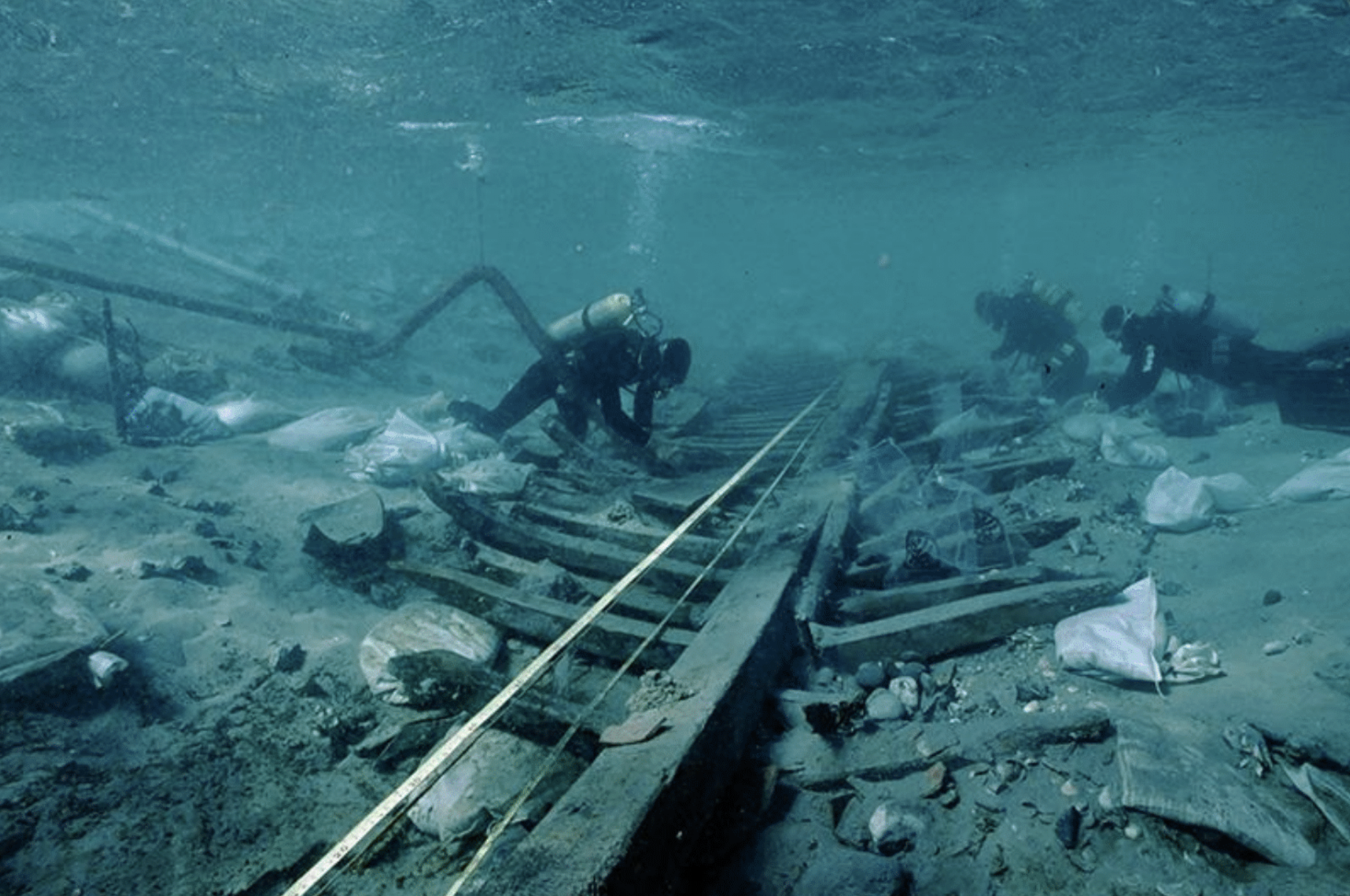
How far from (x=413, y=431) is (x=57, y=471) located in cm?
300

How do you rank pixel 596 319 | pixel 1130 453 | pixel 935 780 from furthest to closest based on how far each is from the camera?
pixel 596 319 → pixel 1130 453 → pixel 935 780

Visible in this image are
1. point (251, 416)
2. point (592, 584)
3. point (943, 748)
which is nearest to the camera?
point (943, 748)

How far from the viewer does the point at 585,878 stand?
1738 millimetres

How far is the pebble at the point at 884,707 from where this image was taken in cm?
284

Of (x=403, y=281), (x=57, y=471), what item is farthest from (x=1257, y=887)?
(x=403, y=281)

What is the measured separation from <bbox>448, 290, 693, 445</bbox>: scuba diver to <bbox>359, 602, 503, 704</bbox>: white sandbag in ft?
10.9

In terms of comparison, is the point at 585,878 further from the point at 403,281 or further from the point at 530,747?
the point at 403,281

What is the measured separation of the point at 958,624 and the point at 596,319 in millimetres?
4924

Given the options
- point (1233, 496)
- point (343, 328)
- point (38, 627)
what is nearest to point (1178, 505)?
point (1233, 496)

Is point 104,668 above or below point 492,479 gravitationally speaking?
below

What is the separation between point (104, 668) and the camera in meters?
3.24

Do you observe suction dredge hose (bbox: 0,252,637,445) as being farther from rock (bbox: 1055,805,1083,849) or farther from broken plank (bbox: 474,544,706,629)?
rock (bbox: 1055,805,1083,849)

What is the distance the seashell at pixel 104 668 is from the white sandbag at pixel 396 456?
10.6 ft

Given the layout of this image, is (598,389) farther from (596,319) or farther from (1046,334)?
(1046,334)
